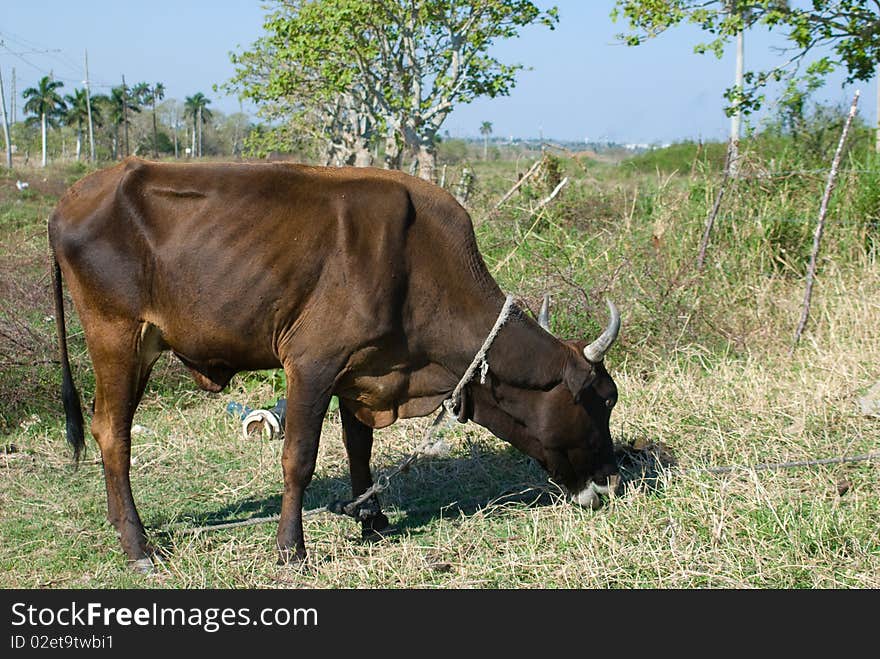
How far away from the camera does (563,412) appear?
15.7ft

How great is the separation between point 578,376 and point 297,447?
1423 millimetres

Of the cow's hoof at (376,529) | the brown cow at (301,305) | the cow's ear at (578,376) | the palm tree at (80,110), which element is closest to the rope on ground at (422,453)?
the cow's hoof at (376,529)

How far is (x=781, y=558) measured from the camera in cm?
411

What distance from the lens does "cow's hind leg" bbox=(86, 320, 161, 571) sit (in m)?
4.60

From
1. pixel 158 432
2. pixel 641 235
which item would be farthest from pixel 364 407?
pixel 641 235

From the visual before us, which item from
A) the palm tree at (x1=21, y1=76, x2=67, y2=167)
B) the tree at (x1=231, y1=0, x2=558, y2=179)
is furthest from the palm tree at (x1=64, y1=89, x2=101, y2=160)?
the tree at (x1=231, y1=0, x2=558, y2=179)

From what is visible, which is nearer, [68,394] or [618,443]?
[68,394]

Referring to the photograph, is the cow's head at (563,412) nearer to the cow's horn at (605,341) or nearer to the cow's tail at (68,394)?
the cow's horn at (605,341)

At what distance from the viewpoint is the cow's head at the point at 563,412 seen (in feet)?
15.7

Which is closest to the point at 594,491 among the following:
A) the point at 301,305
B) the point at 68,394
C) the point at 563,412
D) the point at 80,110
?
the point at 563,412

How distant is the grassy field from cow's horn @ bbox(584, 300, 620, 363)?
791mm

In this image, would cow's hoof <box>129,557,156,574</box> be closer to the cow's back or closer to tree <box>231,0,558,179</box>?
the cow's back

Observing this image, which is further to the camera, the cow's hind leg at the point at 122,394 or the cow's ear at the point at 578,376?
the cow's ear at the point at 578,376

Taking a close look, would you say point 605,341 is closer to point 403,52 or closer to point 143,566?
point 143,566
